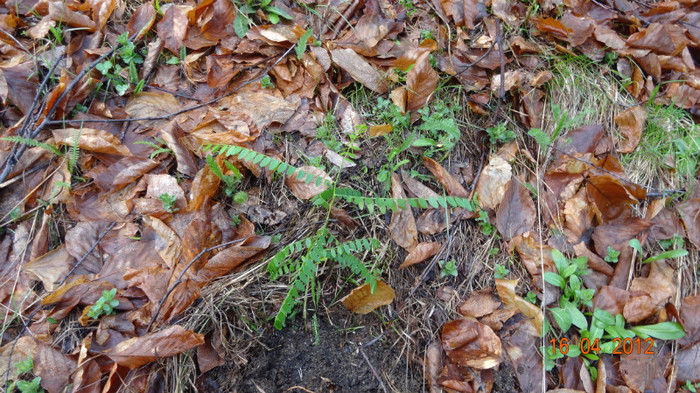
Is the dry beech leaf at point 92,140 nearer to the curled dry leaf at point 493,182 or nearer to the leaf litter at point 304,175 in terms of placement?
the leaf litter at point 304,175

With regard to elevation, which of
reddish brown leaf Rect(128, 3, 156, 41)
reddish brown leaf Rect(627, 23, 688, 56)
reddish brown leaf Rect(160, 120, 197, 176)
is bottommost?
reddish brown leaf Rect(160, 120, 197, 176)

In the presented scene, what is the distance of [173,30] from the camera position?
7.25 ft

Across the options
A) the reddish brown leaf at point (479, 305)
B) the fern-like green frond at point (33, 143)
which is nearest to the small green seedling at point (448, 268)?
the reddish brown leaf at point (479, 305)

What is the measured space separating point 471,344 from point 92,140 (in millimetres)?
1901

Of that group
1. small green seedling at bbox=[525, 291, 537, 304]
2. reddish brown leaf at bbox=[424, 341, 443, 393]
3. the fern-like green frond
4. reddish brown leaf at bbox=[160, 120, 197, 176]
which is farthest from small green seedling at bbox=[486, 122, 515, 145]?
the fern-like green frond

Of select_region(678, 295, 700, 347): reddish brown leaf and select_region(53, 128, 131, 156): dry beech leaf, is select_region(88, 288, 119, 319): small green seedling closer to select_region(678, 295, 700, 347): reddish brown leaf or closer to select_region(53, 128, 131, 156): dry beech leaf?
select_region(53, 128, 131, 156): dry beech leaf

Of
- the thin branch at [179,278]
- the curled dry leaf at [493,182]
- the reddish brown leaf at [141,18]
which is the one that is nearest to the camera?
the thin branch at [179,278]

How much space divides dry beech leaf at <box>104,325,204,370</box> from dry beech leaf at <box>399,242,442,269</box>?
34.5 inches

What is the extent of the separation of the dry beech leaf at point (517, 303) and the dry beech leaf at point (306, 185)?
878 mm

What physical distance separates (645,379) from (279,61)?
2.17 metres

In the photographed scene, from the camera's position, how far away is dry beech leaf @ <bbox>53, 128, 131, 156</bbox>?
6.46 feet

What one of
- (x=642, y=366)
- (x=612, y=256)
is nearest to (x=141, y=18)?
(x=612, y=256)
